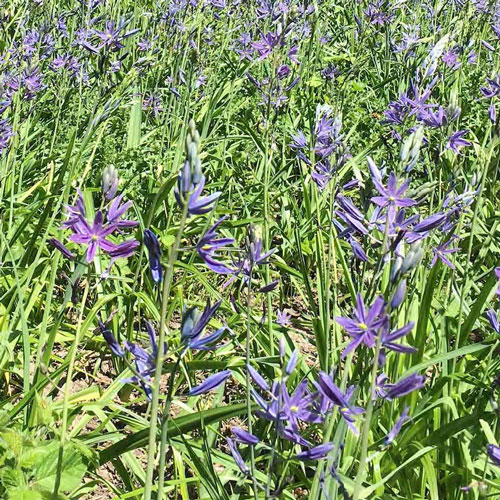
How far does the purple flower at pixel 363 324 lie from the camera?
1228mm

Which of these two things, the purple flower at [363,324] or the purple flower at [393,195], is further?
the purple flower at [393,195]

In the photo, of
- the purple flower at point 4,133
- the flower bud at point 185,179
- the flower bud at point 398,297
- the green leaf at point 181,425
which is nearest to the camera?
the flower bud at point 185,179

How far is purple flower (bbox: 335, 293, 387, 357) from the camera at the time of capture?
123 centimetres

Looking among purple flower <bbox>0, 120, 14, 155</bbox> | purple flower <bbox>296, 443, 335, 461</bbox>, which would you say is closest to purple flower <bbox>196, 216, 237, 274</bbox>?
purple flower <bbox>296, 443, 335, 461</bbox>

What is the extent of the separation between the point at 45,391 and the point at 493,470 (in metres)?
1.53

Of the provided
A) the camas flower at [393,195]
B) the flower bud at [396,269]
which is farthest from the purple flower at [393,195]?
the flower bud at [396,269]

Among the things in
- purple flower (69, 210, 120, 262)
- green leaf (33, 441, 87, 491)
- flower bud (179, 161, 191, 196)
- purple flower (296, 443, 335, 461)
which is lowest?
green leaf (33, 441, 87, 491)

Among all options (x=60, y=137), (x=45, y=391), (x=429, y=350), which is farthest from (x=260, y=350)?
(x=60, y=137)

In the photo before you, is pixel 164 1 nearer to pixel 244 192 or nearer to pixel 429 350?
pixel 244 192

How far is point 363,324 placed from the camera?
50.6 inches

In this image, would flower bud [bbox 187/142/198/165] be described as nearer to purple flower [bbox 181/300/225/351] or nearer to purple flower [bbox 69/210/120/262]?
purple flower [bbox 181/300/225/351]

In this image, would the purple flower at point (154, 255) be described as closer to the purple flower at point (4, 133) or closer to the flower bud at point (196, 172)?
the flower bud at point (196, 172)

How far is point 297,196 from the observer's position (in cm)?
442

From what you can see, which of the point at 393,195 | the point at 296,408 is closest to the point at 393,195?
the point at 393,195
